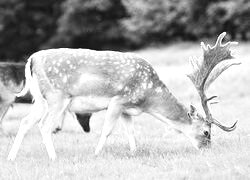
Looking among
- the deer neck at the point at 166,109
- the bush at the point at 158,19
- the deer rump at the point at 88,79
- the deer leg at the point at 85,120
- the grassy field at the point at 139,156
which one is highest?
the deer rump at the point at 88,79

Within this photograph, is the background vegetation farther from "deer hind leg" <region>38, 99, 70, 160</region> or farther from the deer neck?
"deer hind leg" <region>38, 99, 70, 160</region>

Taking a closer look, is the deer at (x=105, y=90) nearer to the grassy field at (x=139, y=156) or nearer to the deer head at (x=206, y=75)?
the deer head at (x=206, y=75)

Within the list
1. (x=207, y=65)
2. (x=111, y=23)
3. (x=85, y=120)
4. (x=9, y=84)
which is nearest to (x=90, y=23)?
(x=111, y=23)

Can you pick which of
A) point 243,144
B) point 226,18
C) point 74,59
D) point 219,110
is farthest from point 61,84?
point 226,18

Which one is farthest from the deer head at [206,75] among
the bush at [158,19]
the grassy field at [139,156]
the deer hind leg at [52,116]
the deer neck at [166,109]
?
the bush at [158,19]

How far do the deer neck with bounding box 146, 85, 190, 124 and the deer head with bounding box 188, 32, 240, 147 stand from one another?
142mm

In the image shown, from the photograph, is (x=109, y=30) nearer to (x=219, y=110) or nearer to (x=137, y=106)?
(x=219, y=110)

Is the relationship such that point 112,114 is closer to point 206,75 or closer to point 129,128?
point 129,128

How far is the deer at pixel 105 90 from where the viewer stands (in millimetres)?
8398

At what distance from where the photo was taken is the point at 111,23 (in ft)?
132

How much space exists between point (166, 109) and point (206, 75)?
2.54 ft

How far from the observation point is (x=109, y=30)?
3994 centimetres

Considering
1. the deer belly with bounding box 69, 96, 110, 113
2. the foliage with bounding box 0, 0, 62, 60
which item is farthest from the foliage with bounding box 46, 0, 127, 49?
the deer belly with bounding box 69, 96, 110, 113

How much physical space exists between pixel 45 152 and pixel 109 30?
1233 inches
